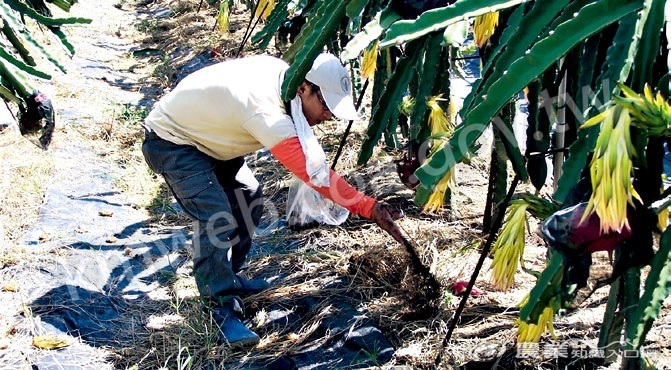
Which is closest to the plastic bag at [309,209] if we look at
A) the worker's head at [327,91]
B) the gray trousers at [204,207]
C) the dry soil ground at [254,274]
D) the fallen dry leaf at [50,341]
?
the dry soil ground at [254,274]

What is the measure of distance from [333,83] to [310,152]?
31cm

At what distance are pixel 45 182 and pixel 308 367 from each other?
2566mm

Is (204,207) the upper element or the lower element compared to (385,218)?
lower

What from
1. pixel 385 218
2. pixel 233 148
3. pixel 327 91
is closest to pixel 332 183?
pixel 385 218

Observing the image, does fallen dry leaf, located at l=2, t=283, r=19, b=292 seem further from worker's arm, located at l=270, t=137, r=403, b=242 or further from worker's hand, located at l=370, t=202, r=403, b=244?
worker's hand, located at l=370, t=202, r=403, b=244

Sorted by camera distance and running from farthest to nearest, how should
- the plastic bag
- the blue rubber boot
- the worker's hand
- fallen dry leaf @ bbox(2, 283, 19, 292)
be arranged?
the plastic bag, fallen dry leaf @ bbox(2, 283, 19, 292), the blue rubber boot, the worker's hand

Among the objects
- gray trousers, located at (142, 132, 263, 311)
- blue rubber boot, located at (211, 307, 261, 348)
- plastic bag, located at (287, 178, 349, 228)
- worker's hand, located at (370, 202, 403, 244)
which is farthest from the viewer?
plastic bag, located at (287, 178, 349, 228)

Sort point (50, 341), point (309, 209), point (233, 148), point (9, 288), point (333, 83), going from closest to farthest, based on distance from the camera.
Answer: point (333, 83), point (50, 341), point (233, 148), point (9, 288), point (309, 209)

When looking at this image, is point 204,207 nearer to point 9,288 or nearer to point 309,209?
point 309,209

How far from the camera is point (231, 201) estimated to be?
3553 mm

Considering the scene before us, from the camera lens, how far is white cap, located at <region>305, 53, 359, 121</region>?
2971 mm

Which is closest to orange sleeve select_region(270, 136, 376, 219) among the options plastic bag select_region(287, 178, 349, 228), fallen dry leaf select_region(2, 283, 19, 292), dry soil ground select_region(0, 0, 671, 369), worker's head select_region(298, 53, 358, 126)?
worker's head select_region(298, 53, 358, 126)

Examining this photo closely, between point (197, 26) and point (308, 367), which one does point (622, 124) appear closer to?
point (308, 367)

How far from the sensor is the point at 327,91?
3.00m
